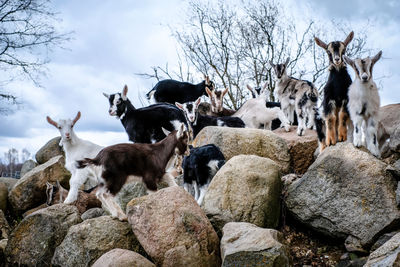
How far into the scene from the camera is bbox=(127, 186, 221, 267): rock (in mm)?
5379

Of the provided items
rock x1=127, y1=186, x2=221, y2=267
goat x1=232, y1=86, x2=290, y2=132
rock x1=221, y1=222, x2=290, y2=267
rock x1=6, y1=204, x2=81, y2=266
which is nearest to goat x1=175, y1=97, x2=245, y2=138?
goat x1=232, y1=86, x2=290, y2=132

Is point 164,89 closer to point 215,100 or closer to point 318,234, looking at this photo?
point 215,100

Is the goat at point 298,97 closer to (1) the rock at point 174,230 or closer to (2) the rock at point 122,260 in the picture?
(1) the rock at point 174,230

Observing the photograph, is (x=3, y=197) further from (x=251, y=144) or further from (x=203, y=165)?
(x=251, y=144)

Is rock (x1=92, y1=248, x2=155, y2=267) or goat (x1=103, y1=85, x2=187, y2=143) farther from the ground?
goat (x1=103, y1=85, x2=187, y2=143)

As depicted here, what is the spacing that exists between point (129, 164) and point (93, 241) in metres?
1.20

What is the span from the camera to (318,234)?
6367 millimetres

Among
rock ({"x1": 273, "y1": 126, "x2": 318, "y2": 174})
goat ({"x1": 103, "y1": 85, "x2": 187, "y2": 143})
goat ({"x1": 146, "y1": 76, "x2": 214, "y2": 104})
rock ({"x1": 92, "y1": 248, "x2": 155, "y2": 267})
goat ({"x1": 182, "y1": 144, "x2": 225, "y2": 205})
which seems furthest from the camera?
goat ({"x1": 146, "y1": 76, "x2": 214, "y2": 104})

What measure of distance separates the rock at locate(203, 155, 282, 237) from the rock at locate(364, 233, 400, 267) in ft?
6.56

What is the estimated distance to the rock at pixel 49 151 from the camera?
1499 cm

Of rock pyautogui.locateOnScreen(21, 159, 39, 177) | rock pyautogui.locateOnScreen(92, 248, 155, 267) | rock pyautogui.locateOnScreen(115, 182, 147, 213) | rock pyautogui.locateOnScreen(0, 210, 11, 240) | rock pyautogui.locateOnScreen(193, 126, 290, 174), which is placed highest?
rock pyautogui.locateOnScreen(193, 126, 290, 174)

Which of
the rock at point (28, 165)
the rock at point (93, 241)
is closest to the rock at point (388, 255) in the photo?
the rock at point (93, 241)

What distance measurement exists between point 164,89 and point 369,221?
8911 millimetres

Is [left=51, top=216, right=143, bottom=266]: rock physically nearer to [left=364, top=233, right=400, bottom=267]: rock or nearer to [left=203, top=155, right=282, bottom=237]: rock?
[left=203, top=155, right=282, bottom=237]: rock
